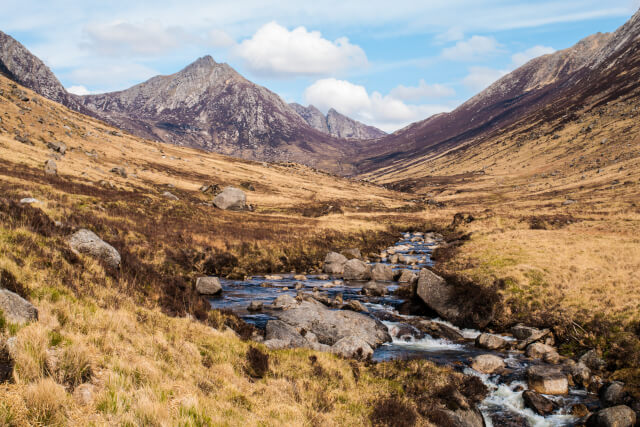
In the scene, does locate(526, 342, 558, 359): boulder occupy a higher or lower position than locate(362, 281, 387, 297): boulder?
higher

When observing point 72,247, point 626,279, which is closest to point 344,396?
point 72,247

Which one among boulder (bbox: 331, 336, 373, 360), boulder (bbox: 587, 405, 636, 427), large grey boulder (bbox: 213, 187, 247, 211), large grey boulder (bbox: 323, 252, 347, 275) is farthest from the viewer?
large grey boulder (bbox: 213, 187, 247, 211)

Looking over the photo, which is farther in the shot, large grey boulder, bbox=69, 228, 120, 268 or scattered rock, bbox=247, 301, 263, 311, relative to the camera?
scattered rock, bbox=247, 301, 263, 311

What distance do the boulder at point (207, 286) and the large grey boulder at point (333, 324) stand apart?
6.18 m

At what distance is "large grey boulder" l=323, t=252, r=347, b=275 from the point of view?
113ft

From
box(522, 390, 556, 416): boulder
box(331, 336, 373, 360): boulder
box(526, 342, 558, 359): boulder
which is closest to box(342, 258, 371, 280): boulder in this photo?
box(331, 336, 373, 360): boulder

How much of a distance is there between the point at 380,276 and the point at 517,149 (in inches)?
7965

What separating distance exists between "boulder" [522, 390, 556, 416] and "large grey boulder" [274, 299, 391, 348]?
6909 mm

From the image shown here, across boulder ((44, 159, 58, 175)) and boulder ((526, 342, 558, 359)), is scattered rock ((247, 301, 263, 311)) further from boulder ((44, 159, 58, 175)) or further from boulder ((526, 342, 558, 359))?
boulder ((44, 159, 58, 175))

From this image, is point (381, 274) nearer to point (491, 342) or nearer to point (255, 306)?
point (255, 306)

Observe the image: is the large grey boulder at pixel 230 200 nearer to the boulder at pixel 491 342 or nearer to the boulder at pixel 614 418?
the boulder at pixel 491 342

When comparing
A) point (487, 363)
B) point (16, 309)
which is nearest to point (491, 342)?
point (487, 363)

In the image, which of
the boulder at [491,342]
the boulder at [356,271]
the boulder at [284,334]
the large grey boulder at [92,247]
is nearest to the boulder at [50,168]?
the large grey boulder at [92,247]

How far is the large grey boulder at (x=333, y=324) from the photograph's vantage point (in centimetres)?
1792
